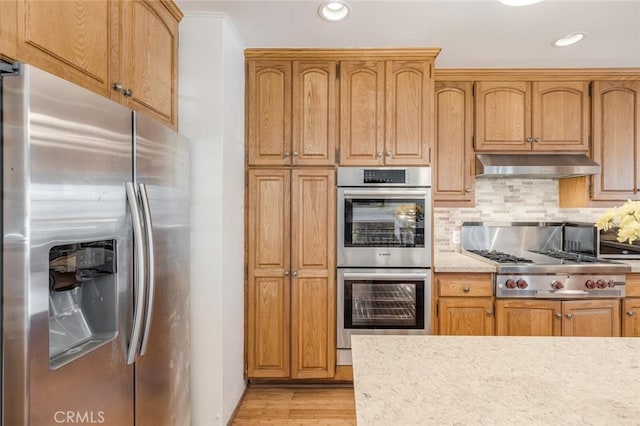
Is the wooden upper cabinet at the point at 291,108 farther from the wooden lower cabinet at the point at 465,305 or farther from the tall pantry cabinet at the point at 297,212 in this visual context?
the wooden lower cabinet at the point at 465,305

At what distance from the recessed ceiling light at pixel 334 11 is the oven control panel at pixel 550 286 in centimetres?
200

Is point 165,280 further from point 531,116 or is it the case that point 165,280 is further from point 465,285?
point 531,116

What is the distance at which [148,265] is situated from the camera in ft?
4.55

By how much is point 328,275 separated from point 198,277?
3.04 ft

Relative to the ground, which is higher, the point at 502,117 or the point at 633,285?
the point at 502,117

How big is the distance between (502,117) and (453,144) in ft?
1.48

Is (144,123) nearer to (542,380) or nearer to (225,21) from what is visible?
(225,21)

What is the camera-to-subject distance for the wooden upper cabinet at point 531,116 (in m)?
2.93

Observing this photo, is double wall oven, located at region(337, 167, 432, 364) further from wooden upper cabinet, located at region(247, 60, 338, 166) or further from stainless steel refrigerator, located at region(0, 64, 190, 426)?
stainless steel refrigerator, located at region(0, 64, 190, 426)

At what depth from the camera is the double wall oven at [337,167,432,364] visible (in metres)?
2.58

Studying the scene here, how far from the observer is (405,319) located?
260 centimetres

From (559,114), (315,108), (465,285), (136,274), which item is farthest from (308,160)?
(559,114)

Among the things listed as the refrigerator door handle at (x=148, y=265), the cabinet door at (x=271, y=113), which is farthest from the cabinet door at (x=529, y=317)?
the refrigerator door handle at (x=148, y=265)

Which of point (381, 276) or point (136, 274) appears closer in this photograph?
point (136, 274)
